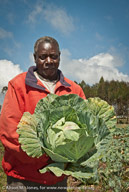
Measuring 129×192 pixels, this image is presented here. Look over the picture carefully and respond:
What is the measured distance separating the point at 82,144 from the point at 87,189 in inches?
115

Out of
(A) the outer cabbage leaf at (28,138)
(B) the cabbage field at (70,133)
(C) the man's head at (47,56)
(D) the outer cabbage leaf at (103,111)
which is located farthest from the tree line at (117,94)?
(A) the outer cabbage leaf at (28,138)

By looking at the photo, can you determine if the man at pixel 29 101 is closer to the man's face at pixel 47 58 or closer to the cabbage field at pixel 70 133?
the man's face at pixel 47 58

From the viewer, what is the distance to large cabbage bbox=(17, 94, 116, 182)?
1.33 m

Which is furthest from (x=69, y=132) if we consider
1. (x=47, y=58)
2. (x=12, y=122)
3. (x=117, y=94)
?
(x=117, y=94)

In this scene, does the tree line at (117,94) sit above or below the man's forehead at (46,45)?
above

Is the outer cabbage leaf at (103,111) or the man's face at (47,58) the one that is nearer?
the outer cabbage leaf at (103,111)

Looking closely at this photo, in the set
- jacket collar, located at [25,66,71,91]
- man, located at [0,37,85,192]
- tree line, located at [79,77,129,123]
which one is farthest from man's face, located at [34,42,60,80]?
tree line, located at [79,77,129,123]

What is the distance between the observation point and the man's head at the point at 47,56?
2.02 metres

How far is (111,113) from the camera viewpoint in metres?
1.58

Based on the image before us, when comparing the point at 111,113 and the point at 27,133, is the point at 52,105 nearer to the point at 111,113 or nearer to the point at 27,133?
the point at 27,133

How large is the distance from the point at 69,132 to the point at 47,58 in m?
1.04

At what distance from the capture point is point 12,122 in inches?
66.7

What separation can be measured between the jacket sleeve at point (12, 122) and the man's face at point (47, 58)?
45cm

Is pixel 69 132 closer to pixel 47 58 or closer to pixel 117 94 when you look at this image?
pixel 47 58
